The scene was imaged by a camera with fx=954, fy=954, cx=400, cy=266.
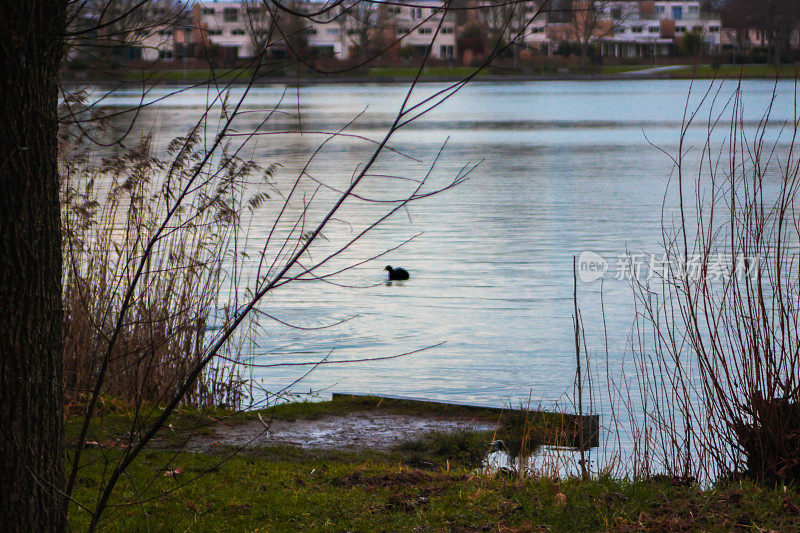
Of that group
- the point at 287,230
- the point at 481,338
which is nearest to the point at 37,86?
the point at 481,338

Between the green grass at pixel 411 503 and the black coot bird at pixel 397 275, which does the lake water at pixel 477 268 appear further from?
the green grass at pixel 411 503

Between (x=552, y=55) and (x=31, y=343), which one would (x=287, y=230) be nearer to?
(x=31, y=343)

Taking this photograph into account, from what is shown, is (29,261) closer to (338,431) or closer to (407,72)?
(338,431)

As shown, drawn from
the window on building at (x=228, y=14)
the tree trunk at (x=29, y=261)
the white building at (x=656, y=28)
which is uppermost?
the white building at (x=656, y=28)

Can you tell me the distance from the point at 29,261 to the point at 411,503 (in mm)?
2175

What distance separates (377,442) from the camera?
6.53 m

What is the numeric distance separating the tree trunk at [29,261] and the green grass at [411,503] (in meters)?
0.58

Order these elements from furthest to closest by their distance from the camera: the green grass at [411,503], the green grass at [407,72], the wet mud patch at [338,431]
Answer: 1. the green grass at [407,72]
2. the wet mud patch at [338,431]
3. the green grass at [411,503]

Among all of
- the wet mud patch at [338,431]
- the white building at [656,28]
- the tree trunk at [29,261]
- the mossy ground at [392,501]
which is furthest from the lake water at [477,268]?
the white building at [656,28]

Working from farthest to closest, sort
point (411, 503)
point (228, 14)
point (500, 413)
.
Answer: point (500, 413) < point (411, 503) < point (228, 14)

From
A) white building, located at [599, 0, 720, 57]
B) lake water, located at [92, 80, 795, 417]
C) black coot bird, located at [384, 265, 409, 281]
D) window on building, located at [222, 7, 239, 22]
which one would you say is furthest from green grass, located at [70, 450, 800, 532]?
white building, located at [599, 0, 720, 57]

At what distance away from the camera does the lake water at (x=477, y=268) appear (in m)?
8.62

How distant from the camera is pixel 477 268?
12.6 meters

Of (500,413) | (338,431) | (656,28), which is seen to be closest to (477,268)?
(500,413)
